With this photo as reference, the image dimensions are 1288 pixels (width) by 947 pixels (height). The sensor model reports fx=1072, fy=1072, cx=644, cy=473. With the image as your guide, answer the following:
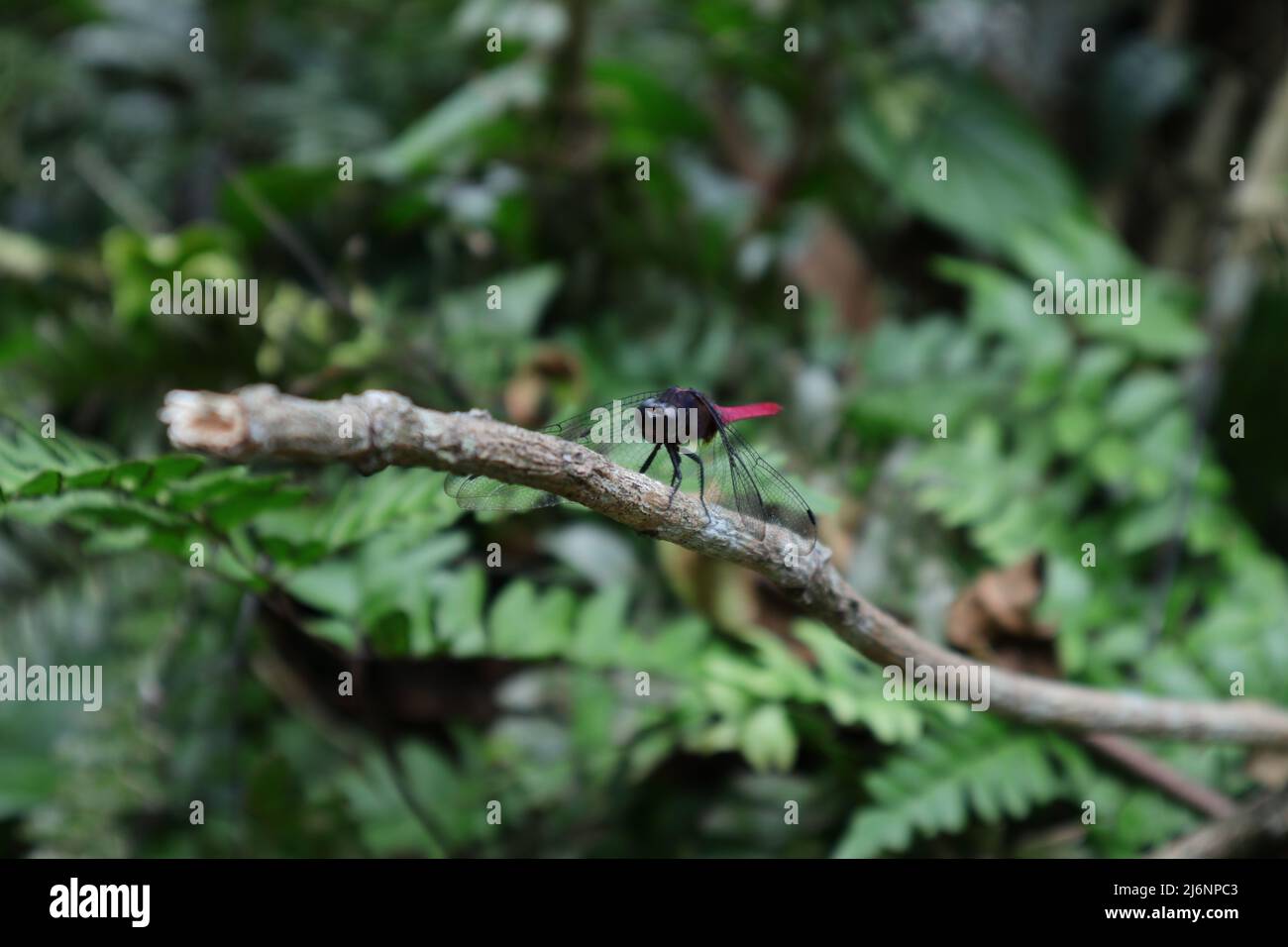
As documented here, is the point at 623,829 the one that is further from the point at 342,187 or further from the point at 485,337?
the point at 342,187

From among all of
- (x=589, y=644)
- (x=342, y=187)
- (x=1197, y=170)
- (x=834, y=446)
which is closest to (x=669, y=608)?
(x=589, y=644)

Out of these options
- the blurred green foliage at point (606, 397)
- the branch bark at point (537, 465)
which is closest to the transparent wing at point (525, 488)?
the branch bark at point (537, 465)

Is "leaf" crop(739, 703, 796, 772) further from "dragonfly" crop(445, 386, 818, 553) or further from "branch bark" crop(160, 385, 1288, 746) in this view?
"dragonfly" crop(445, 386, 818, 553)

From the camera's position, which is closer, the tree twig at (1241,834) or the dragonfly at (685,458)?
the dragonfly at (685,458)

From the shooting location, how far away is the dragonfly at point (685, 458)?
1.30 meters

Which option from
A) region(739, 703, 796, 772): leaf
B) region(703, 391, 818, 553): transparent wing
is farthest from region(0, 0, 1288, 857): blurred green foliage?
region(703, 391, 818, 553): transparent wing

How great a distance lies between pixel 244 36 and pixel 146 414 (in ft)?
4.86

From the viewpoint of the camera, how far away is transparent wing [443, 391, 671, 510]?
4.23 feet

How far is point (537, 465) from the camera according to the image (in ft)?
3.57

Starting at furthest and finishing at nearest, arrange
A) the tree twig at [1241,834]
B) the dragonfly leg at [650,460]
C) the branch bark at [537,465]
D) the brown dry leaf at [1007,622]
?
1. the brown dry leaf at [1007,622]
2. the tree twig at [1241,834]
3. the dragonfly leg at [650,460]
4. the branch bark at [537,465]

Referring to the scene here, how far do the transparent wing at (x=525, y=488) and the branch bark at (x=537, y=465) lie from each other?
3.9 inches

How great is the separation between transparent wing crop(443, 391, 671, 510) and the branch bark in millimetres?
100

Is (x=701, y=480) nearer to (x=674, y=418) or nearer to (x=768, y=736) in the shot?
(x=674, y=418)

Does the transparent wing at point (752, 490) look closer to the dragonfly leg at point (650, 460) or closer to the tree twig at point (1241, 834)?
the dragonfly leg at point (650, 460)
